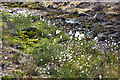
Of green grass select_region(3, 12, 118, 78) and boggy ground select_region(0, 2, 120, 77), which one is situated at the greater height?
boggy ground select_region(0, 2, 120, 77)

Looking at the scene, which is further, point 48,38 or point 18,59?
point 48,38

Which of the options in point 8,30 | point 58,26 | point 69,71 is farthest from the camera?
point 58,26

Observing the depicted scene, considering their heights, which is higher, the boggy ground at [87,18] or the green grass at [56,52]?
the boggy ground at [87,18]

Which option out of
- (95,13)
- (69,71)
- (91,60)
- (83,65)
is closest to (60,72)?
(69,71)

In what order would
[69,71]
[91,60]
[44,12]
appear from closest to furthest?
[69,71] → [91,60] → [44,12]

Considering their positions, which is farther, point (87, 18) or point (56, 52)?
point (87, 18)

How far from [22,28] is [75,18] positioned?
1955 millimetres

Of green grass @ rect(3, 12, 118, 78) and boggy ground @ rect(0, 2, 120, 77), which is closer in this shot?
green grass @ rect(3, 12, 118, 78)

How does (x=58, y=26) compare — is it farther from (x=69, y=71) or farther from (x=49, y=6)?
(x=69, y=71)

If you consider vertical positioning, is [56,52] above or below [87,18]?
below

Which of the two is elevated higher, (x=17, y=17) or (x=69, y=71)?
(x=17, y=17)

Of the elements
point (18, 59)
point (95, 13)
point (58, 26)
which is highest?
point (95, 13)

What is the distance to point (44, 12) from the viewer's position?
6605 millimetres

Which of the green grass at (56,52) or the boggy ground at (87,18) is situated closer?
the green grass at (56,52)
